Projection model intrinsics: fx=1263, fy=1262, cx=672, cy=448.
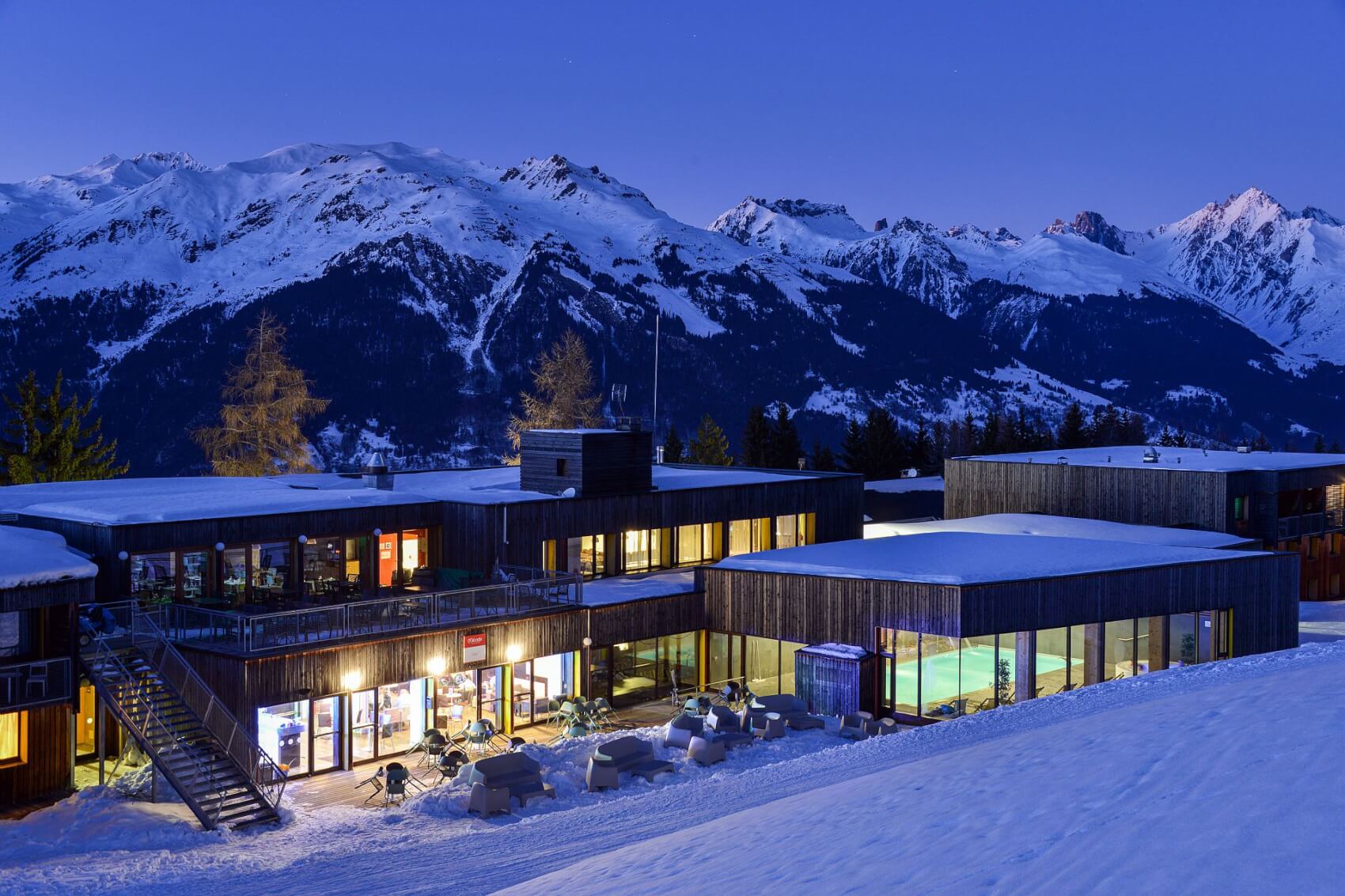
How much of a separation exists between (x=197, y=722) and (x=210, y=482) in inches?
446

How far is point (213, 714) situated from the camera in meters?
18.5

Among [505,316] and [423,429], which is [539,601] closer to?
[423,429]

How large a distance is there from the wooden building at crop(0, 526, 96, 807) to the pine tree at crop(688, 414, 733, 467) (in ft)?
145

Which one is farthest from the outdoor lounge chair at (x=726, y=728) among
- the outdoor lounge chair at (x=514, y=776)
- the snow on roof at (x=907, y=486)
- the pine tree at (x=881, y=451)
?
the pine tree at (x=881, y=451)

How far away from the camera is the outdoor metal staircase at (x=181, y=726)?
17031 mm

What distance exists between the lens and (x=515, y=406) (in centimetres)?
14038

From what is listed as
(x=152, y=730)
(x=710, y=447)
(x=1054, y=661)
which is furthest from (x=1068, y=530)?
(x=710, y=447)

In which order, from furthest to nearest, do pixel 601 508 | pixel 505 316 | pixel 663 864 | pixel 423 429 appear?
pixel 505 316 < pixel 423 429 < pixel 601 508 < pixel 663 864

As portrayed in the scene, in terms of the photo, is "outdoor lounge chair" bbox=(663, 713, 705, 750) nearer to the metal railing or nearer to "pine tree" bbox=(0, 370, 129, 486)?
the metal railing

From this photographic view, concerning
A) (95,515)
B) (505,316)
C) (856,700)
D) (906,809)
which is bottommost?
(856,700)

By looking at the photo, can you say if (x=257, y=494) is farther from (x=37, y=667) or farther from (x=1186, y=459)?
(x=1186, y=459)

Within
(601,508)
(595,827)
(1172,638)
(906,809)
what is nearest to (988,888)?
(906,809)

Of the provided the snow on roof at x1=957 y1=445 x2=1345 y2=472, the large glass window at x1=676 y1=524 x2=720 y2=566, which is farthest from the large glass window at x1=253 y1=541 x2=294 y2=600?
the snow on roof at x1=957 y1=445 x2=1345 y2=472

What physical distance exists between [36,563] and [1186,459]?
112ft
